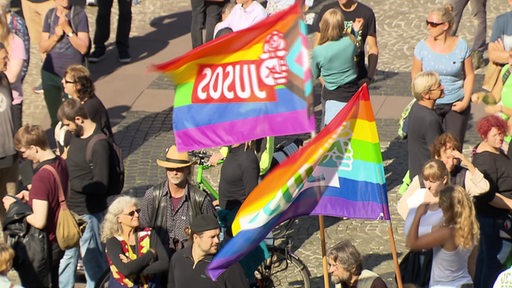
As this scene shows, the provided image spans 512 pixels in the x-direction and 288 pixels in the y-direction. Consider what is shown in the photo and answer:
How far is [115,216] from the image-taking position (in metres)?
8.60

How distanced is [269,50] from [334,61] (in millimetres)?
3495

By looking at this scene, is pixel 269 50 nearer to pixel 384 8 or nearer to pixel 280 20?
pixel 280 20

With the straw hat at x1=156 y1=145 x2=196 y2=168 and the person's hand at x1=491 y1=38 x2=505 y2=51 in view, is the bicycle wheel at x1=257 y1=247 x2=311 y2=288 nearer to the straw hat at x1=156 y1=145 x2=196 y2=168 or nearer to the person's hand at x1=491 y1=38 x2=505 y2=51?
the straw hat at x1=156 y1=145 x2=196 y2=168

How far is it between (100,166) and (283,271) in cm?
182

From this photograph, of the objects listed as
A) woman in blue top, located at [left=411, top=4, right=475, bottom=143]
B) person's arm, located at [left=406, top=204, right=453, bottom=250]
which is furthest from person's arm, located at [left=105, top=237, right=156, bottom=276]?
woman in blue top, located at [left=411, top=4, right=475, bottom=143]

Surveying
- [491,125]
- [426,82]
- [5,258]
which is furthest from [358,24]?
[5,258]

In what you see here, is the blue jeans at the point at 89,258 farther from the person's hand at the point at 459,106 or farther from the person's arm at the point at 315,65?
the person's hand at the point at 459,106

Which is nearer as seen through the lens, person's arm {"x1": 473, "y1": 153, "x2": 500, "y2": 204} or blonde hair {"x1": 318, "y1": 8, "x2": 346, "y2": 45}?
person's arm {"x1": 473, "y1": 153, "x2": 500, "y2": 204}

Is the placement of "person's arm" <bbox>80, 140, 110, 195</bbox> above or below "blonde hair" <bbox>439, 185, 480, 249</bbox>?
below

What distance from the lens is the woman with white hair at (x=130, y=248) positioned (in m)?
8.54

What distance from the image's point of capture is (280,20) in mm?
7691

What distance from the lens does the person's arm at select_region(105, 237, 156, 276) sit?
8500mm

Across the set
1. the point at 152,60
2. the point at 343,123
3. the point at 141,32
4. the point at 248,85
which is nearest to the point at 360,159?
the point at 343,123

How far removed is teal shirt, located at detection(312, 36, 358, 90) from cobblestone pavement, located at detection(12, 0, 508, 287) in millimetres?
1283
